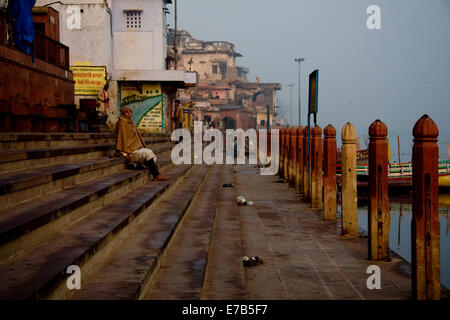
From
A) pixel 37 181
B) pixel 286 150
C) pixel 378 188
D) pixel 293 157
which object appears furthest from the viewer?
pixel 286 150

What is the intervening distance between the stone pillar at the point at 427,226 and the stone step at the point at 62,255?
2687 millimetres

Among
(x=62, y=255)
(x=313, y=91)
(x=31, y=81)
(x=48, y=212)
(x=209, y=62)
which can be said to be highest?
(x=209, y=62)

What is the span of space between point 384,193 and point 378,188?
0.09 meters

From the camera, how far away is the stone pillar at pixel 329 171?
794 centimetres

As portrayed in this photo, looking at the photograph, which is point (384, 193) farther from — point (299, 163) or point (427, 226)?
point (299, 163)

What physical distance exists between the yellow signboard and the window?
14.9 ft

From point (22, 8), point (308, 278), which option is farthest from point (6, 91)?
point (308, 278)

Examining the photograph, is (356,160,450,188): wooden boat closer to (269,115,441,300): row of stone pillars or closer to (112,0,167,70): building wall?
(112,0,167,70): building wall

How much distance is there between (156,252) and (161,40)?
75.5 ft

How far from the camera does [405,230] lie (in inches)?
583

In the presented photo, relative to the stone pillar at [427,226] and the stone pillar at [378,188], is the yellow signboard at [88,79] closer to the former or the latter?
the stone pillar at [378,188]

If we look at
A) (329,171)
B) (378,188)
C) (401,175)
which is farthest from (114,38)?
(378,188)

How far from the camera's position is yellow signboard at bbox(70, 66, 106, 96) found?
22.4 meters
